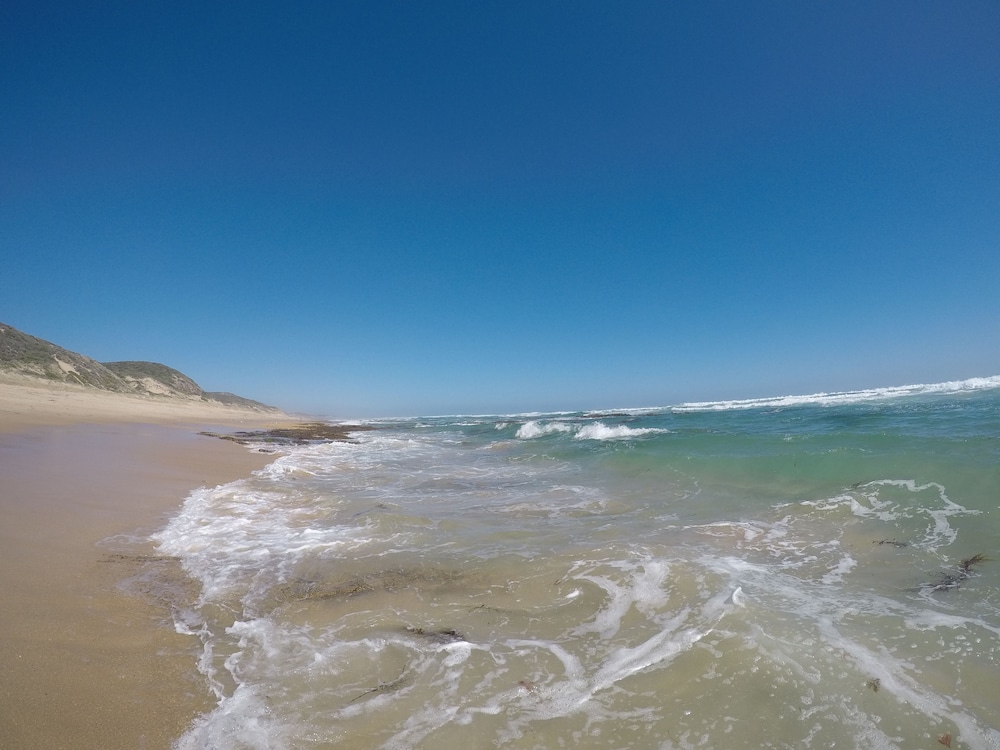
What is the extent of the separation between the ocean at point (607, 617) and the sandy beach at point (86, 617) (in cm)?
23

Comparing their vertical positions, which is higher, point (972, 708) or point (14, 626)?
point (14, 626)

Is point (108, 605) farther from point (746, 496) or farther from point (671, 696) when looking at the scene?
point (746, 496)

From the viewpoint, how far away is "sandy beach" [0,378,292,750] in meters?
2.37

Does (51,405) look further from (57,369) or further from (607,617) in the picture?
(607,617)

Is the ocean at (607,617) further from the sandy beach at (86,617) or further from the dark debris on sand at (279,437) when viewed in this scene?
the dark debris on sand at (279,437)

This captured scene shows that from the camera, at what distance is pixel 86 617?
133 inches

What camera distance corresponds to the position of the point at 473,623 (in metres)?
3.73

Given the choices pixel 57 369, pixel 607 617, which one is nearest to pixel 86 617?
pixel 607 617

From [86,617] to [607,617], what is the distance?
13.2 ft

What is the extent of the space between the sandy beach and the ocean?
23 centimetres

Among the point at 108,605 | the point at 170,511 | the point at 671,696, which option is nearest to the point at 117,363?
the point at 170,511

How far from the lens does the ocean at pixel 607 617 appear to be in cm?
257

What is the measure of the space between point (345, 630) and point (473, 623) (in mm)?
1019

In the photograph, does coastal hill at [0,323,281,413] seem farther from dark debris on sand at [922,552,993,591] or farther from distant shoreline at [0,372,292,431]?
dark debris on sand at [922,552,993,591]
